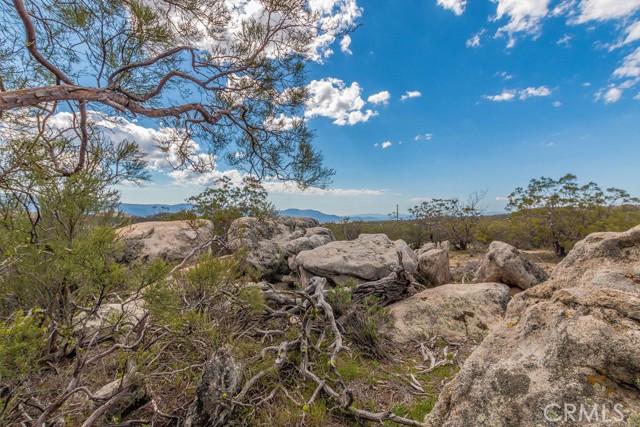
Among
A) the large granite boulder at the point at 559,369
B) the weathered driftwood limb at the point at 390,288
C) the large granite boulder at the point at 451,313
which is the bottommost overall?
the large granite boulder at the point at 451,313

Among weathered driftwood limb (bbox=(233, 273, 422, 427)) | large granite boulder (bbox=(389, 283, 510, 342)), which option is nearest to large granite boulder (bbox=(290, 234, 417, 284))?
large granite boulder (bbox=(389, 283, 510, 342))

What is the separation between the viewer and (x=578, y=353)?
3.89ft

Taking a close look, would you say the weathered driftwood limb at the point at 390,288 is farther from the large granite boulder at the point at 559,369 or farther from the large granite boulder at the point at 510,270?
the large granite boulder at the point at 559,369

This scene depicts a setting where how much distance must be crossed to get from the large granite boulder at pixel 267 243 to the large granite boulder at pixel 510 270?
469cm

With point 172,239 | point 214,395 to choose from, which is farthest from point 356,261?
point 172,239

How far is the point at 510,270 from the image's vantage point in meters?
6.31

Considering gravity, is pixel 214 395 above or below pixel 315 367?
above

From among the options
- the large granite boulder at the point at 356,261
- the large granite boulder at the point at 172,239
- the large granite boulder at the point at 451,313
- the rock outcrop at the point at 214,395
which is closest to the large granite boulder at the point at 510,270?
the large granite boulder at the point at 451,313

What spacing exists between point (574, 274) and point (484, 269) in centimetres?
548

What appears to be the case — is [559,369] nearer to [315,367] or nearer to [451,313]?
[315,367]

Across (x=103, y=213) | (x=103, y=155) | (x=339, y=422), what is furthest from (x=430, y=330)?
(x=103, y=155)

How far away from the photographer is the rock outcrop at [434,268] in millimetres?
6590

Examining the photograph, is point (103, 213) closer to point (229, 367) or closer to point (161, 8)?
point (229, 367)

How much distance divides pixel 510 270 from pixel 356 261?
141 inches
